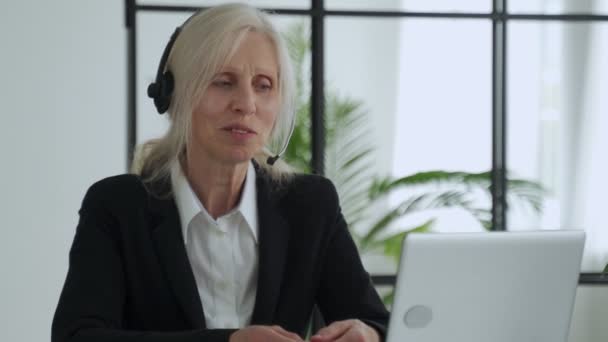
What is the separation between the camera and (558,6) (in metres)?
4.59

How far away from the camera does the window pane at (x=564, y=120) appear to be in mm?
4492

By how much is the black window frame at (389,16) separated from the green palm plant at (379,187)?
19cm

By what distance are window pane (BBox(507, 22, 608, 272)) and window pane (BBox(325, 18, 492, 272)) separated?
206 mm

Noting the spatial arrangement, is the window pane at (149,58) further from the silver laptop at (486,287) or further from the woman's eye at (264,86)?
the silver laptop at (486,287)

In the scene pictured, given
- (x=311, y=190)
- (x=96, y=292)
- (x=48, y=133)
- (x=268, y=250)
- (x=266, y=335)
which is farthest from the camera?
(x=48, y=133)

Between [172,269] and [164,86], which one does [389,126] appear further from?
[172,269]

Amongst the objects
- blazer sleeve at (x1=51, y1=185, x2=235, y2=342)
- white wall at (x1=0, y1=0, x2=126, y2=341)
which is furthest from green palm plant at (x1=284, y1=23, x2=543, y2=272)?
blazer sleeve at (x1=51, y1=185, x2=235, y2=342)

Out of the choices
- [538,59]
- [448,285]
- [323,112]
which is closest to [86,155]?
[323,112]

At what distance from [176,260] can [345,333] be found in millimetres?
417

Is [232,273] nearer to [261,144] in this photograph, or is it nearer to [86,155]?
[261,144]

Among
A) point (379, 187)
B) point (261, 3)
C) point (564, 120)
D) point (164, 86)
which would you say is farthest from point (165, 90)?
point (564, 120)

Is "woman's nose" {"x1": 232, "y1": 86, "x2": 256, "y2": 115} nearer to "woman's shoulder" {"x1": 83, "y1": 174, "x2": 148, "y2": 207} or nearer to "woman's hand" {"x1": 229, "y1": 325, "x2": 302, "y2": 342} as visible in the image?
"woman's shoulder" {"x1": 83, "y1": 174, "x2": 148, "y2": 207}

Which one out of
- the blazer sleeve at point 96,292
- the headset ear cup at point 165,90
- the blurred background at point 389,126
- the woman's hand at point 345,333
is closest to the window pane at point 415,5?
the blurred background at point 389,126

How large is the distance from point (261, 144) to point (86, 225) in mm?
389
